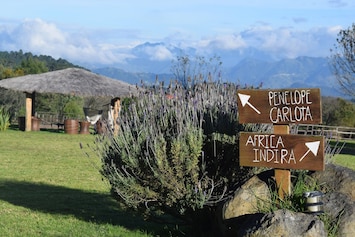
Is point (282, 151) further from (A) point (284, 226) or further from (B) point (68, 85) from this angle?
(B) point (68, 85)

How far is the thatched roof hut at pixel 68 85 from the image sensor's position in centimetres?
2712

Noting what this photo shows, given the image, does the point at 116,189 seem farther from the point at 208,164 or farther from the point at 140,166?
the point at 208,164

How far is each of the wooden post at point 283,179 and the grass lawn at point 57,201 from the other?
218 cm

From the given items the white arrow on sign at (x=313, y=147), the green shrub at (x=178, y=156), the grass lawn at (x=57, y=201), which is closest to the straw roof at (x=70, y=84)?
the grass lawn at (x=57, y=201)

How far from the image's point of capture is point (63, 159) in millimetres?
16438

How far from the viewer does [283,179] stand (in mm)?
6012

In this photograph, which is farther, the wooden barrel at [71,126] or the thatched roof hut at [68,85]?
the wooden barrel at [71,126]

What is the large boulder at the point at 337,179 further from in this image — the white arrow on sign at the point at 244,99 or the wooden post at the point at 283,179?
the white arrow on sign at the point at 244,99

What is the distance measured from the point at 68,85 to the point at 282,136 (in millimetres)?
22409

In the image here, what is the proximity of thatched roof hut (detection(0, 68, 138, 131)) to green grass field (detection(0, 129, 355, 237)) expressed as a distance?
9.90 metres

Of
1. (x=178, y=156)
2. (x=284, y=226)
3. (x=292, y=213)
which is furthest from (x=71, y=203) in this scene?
(x=284, y=226)

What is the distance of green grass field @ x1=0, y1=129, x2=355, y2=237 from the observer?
7.67 metres

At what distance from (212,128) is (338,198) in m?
1.78

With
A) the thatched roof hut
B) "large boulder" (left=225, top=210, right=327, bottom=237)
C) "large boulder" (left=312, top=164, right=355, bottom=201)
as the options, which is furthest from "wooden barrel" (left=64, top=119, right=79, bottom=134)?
"large boulder" (left=225, top=210, right=327, bottom=237)
